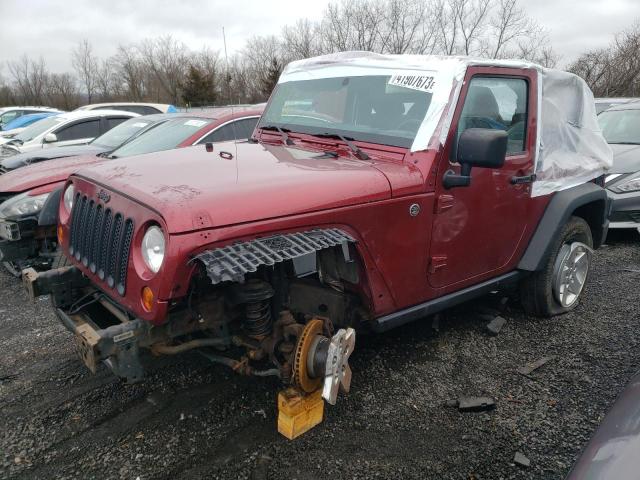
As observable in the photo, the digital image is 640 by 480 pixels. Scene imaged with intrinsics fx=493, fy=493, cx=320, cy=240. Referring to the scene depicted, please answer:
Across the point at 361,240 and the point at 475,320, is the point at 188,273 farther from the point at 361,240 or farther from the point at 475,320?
the point at 475,320

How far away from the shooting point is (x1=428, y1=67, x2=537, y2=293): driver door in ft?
10.1

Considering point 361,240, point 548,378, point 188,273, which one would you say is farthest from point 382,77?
point 548,378

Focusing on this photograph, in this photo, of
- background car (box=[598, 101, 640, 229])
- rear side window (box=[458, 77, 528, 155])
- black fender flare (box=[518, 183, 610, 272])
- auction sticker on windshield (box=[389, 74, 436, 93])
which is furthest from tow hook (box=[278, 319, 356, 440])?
background car (box=[598, 101, 640, 229])

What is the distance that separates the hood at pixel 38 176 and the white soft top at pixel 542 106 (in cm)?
275

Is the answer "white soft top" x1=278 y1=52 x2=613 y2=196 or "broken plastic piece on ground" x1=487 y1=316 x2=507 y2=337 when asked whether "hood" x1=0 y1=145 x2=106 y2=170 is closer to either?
"white soft top" x1=278 y1=52 x2=613 y2=196

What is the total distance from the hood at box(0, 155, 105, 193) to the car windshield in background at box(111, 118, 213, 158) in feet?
1.74

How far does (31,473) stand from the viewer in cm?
253

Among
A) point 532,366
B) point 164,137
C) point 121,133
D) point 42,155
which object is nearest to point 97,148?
point 121,133

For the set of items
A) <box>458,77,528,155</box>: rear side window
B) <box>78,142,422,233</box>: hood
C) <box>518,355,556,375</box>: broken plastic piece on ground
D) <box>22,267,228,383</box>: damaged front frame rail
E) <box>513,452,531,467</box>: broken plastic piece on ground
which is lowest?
<box>518,355,556,375</box>: broken plastic piece on ground

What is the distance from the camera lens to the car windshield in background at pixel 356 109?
3.11m

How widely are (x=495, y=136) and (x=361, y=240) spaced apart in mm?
952

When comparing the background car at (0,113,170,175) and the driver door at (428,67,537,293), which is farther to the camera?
the background car at (0,113,170,175)

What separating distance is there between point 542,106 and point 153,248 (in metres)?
3.18

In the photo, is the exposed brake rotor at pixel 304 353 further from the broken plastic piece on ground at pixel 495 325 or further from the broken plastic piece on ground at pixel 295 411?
the broken plastic piece on ground at pixel 495 325
